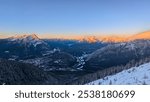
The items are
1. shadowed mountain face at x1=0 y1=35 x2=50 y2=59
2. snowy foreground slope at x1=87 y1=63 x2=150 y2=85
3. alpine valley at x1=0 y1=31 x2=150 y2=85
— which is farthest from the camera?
shadowed mountain face at x1=0 y1=35 x2=50 y2=59

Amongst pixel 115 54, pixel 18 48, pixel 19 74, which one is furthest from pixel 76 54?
pixel 19 74

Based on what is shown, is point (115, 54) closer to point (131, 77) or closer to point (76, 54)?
point (76, 54)

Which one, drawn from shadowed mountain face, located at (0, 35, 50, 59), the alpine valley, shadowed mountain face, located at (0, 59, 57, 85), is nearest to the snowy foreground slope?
the alpine valley

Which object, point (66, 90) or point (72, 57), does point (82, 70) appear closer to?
point (72, 57)

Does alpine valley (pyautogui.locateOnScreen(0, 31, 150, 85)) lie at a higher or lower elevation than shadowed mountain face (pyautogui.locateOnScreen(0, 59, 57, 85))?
higher

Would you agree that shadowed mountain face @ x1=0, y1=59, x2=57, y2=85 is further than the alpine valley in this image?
Yes

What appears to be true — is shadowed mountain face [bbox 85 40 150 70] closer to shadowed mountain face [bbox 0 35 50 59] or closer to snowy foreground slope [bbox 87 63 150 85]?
shadowed mountain face [bbox 0 35 50 59]

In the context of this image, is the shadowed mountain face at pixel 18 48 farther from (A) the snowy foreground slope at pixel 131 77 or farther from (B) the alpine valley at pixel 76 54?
(A) the snowy foreground slope at pixel 131 77
